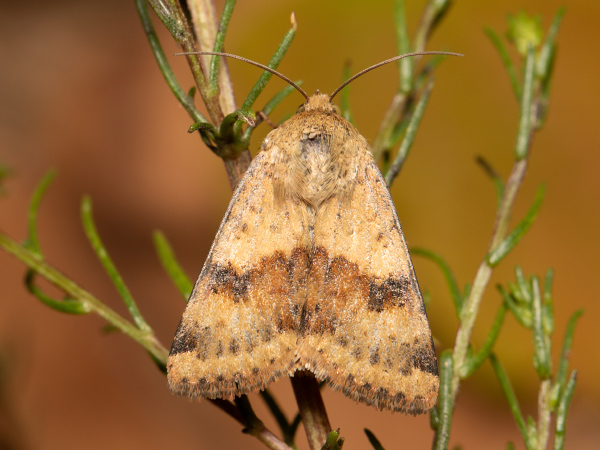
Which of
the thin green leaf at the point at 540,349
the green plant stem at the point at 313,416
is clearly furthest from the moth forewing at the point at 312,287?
the thin green leaf at the point at 540,349

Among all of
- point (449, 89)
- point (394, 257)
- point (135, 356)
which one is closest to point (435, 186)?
point (449, 89)

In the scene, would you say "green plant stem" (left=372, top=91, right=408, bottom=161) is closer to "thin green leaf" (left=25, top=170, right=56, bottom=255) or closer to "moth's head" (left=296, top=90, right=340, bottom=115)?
"moth's head" (left=296, top=90, right=340, bottom=115)

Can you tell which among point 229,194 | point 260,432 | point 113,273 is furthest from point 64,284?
point 229,194

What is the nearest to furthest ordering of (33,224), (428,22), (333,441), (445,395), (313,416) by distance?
(333,441), (313,416), (445,395), (33,224), (428,22)

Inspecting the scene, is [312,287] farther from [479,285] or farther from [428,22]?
→ [428,22]

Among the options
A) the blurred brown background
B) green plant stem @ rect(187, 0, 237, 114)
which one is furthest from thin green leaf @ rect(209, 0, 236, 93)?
the blurred brown background

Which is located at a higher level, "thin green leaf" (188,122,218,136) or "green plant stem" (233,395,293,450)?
"thin green leaf" (188,122,218,136)
